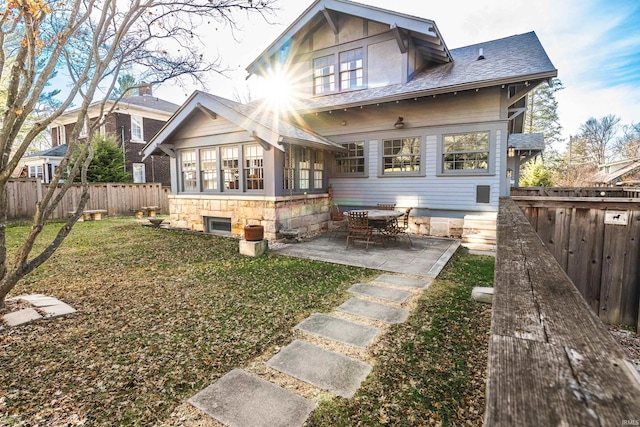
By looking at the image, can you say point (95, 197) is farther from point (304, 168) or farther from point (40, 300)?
point (40, 300)

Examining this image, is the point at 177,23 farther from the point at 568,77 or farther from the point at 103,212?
the point at 568,77

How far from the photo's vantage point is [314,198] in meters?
10.0

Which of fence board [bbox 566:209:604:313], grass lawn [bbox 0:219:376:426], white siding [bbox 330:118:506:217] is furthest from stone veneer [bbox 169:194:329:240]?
fence board [bbox 566:209:604:313]

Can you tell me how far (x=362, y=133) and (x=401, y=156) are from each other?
156 centimetres

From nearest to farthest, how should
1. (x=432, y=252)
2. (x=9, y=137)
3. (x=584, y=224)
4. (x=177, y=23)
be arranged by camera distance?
(x=9, y=137) < (x=584, y=224) < (x=177, y=23) < (x=432, y=252)

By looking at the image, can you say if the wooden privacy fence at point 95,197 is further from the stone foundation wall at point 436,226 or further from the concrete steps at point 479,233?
the concrete steps at point 479,233

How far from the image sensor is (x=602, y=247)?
3.90 metres

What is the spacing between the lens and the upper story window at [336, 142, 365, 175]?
10.5 meters

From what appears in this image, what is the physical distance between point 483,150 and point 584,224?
197 inches

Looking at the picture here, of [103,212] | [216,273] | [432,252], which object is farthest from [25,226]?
[432,252]

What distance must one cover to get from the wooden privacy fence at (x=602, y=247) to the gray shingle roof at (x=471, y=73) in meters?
4.61

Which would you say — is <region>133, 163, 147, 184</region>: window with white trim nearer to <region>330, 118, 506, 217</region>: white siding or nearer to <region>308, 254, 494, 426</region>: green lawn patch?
<region>330, 118, 506, 217</region>: white siding

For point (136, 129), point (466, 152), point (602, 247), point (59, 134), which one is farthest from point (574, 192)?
point (59, 134)

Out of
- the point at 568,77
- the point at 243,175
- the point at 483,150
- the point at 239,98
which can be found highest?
the point at 568,77
